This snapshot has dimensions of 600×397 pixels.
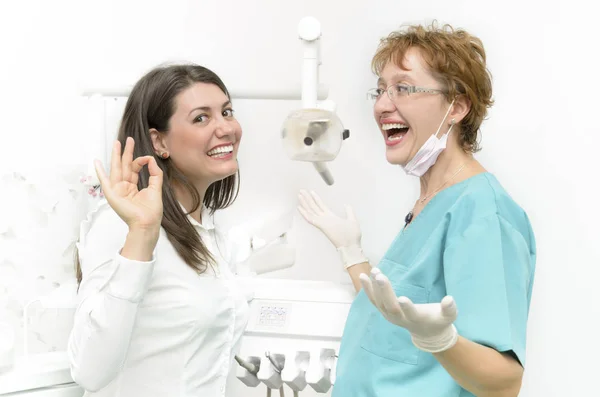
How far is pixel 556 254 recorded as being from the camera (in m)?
2.22

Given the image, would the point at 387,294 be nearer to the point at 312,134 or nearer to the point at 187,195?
the point at 312,134

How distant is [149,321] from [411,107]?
0.69m

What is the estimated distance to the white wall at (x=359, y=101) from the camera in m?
2.17

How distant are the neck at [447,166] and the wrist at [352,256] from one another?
0.38m

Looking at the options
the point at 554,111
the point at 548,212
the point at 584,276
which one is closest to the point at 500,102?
the point at 554,111

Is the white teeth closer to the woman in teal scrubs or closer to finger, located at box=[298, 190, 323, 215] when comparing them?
the woman in teal scrubs

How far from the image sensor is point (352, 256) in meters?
1.88

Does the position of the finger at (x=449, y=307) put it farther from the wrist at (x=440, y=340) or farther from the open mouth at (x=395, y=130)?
the open mouth at (x=395, y=130)

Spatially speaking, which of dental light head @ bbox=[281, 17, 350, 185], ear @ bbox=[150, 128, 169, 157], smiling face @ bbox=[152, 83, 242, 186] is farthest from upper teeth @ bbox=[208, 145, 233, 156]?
dental light head @ bbox=[281, 17, 350, 185]

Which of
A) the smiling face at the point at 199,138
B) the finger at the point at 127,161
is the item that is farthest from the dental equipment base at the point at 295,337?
the finger at the point at 127,161

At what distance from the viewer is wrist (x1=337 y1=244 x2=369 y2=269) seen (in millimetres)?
1869

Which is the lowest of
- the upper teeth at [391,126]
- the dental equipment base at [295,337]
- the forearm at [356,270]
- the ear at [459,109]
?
the dental equipment base at [295,337]

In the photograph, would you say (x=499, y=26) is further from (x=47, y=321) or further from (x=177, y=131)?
(x=47, y=321)

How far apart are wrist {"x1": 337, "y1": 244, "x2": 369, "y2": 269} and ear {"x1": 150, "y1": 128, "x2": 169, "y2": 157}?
52 centimetres
